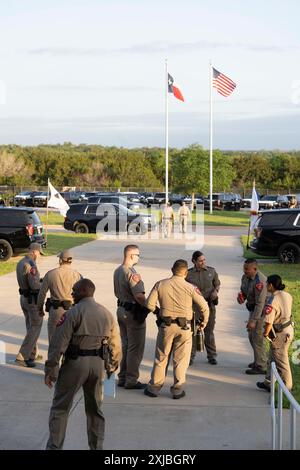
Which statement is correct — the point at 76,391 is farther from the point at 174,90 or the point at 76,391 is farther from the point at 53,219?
the point at 174,90

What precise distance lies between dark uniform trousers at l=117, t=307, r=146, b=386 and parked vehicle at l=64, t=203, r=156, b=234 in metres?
27.6

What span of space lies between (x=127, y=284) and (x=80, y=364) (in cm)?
305

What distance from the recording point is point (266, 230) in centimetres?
2555

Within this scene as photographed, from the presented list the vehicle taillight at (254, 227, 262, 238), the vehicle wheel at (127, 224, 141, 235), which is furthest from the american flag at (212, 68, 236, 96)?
the vehicle taillight at (254, 227, 262, 238)

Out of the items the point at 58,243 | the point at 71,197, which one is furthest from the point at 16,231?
the point at 71,197

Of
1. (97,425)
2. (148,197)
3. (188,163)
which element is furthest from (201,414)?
(148,197)

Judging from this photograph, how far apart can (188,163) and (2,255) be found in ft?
117

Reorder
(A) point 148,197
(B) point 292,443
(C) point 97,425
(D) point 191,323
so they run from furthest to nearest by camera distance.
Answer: (A) point 148,197
(D) point 191,323
(C) point 97,425
(B) point 292,443

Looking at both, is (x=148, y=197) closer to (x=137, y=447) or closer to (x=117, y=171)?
(x=117, y=171)

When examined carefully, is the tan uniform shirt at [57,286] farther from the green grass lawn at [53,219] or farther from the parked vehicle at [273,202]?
the parked vehicle at [273,202]

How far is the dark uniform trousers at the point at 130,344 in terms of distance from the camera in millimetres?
10367

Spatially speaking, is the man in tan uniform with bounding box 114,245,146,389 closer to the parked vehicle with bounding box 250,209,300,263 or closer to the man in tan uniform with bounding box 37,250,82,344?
the man in tan uniform with bounding box 37,250,82,344

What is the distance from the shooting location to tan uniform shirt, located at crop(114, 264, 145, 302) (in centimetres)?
1027

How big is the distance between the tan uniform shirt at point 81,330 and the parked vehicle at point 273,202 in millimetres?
57411
